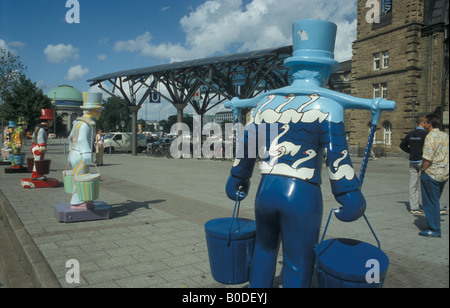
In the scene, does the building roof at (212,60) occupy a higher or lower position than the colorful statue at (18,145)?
higher

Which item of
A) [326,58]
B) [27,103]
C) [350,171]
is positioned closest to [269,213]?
[350,171]

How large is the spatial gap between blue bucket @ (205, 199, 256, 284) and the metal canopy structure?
12386mm

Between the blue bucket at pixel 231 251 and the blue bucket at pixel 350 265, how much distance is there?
23.4 inches

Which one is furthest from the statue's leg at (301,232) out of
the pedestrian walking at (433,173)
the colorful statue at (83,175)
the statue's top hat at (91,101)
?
the statue's top hat at (91,101)

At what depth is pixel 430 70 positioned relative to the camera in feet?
76.6

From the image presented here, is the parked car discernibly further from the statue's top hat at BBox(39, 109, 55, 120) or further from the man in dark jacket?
the man in dark jacket

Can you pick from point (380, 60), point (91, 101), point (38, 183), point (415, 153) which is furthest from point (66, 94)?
point (415, 153)

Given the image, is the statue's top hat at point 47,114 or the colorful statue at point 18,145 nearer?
the statue's top hat at point 47,114

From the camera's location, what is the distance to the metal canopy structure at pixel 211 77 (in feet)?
52.5

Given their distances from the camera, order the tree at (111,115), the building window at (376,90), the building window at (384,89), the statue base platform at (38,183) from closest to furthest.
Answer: the statue base platform at (38,183)
the building window at (384,89)
the building window at (376,90)
the tree at (111,115)

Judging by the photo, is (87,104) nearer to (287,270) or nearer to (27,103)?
(287,270)

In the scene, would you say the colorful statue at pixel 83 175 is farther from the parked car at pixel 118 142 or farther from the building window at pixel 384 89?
the building window at pixel 384 89

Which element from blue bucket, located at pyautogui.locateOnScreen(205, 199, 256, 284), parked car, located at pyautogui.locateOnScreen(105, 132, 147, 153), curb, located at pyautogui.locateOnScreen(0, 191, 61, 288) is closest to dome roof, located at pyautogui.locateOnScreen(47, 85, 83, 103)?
parked car, located at pyautogui.locateOnScreen(105, 132, 147, 153)

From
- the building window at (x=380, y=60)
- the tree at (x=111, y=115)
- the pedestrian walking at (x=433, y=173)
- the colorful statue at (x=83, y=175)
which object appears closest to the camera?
the pedestrian walking at (x=433, y=173)
